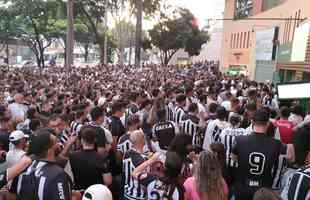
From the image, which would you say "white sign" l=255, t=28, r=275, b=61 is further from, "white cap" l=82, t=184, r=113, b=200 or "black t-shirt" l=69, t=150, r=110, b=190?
"white cap" l=82, t=184, r=113, b=200

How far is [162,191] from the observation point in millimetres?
3885

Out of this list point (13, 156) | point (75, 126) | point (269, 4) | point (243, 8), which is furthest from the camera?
point (243, 8)

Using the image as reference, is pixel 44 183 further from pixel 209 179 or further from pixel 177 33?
pixel 177 33

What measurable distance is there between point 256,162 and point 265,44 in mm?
23054

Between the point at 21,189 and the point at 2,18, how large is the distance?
124ft

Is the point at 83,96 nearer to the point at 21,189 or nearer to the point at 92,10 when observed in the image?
the point at 21,189

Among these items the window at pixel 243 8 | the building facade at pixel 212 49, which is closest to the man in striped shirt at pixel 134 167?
the window at pixel 243 8

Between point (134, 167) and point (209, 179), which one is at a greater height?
point (209, 179)

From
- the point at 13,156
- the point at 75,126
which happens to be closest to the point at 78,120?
the point at 75,126

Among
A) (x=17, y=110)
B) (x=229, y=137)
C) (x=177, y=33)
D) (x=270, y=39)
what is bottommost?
(x=17, y=110)


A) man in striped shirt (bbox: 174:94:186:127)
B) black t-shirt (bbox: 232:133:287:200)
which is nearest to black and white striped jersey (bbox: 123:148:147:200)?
black t-shirt (bbox: 232:133:287:200)

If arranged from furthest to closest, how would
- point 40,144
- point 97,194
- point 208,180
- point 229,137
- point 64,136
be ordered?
point 64,136 < point 229,137 < point 40,144 < point 208,180 < point 97,194

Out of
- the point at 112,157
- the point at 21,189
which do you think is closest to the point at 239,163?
the point at 112,157

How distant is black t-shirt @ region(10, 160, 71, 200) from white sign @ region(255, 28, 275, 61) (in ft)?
75.2
